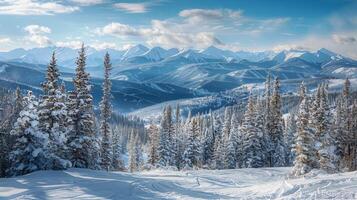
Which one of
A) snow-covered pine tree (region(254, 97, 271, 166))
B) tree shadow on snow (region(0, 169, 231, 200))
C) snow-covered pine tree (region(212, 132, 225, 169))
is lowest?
tree shadow on snow (region(0, 169, 231, 200))

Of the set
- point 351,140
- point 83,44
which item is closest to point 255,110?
point 351,140

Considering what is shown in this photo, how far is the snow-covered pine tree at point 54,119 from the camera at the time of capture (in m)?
29.2

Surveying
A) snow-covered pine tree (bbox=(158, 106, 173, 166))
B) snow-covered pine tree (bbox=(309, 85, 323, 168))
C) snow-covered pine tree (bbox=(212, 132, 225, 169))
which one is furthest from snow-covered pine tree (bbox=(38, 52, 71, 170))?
snow-covered pine tree (bbox=(158, 106, 173, 166))

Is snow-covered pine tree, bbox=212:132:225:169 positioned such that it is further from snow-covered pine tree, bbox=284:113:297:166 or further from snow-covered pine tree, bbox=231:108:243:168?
snow-covered pine tree, bbox=284:113:297:166

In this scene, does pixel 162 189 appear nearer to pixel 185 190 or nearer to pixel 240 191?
pixel 185 190

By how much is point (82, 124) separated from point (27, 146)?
25.3ft

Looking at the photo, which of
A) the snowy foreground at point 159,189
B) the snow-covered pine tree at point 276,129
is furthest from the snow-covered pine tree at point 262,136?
the snowy foreground at point 159,189

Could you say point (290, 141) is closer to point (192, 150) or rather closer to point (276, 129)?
point (276, 129)

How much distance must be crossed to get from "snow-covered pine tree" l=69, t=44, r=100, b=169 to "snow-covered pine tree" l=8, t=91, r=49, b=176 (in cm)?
632

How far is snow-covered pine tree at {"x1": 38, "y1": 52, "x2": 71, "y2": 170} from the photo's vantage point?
29.2 m

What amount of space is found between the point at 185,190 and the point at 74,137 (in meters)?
16.0

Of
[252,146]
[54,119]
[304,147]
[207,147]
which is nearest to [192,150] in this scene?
[207,147]

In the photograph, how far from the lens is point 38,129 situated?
2922 centimetres

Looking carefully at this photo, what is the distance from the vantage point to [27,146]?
28422mm
